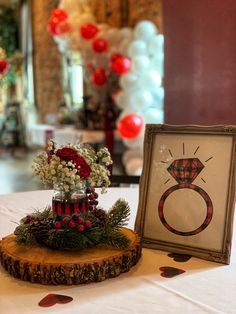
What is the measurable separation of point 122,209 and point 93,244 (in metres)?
0.14

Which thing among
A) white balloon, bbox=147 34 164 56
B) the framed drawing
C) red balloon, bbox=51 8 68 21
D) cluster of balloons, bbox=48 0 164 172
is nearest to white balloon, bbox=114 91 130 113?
cluster of balloons, bbox=48 0 164 172

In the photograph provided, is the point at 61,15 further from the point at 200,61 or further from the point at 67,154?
the point at 67,154

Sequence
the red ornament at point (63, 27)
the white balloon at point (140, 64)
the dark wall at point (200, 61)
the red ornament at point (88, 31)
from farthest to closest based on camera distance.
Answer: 1. the red ornament at point (63, 27)
2. the red ornament at point (88, 31)
3. the white balloon at point (140, 64)
4. the dark wall at point (200, 61)

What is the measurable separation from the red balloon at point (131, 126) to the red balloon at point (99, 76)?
1.39 m

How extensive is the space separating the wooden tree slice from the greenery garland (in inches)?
0.6

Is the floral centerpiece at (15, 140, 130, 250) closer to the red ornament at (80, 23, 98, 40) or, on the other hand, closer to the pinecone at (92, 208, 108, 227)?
the pinecone at (92, 208, 108, 227)

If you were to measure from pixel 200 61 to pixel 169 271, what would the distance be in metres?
2.30

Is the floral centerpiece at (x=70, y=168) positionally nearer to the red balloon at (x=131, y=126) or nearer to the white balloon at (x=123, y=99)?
the red balloon at (x=131, y=126)

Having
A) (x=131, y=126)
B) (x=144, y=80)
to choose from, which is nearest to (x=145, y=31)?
(x=144, y=80)

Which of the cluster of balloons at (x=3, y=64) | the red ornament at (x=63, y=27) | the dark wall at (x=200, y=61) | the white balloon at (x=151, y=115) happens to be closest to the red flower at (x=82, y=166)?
the dark wall at (x=200, y=61)

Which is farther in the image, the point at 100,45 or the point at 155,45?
the point at 100,45

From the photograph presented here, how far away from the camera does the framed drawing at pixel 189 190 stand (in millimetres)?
979

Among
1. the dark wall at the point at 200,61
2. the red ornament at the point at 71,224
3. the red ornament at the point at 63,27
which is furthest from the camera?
the red ornament at the point at 63,27

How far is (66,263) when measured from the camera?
2.89 feet
